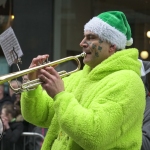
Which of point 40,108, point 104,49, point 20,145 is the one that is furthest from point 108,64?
point 20,145

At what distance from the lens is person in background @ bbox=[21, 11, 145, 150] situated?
115 inches

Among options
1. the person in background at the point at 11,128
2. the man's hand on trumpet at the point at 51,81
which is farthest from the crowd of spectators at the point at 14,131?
the man's hand on trumpet at the point at 51,81

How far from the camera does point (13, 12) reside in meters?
9.33

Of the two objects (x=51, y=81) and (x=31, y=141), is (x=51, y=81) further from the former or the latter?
(x=31, y=141)

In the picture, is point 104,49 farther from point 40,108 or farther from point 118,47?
point 40,108

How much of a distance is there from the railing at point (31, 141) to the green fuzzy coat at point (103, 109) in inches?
119

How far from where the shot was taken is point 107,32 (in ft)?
10.8

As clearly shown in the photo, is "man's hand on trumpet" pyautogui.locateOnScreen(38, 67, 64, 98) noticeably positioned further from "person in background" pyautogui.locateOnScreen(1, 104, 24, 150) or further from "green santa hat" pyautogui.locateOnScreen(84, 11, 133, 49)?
"person in background" pyautogui.locateOnScreen(1, 104, 24, 150)

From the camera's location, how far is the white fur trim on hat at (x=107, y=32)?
10.8 ft

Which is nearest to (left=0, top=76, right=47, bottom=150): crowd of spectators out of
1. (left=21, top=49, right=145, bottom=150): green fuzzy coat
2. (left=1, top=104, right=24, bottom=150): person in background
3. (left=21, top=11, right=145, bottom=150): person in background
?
(left=1, top=104, right=24, bottom=150): person in background

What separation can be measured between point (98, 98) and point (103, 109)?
0.11 m

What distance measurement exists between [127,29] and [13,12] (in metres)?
6.11

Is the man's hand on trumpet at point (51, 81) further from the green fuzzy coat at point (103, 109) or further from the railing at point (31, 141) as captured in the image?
the railing at point (31, 141)

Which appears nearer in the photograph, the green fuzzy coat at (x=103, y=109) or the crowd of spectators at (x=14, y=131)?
the green fuzzy coat at (x=103, y=109)
